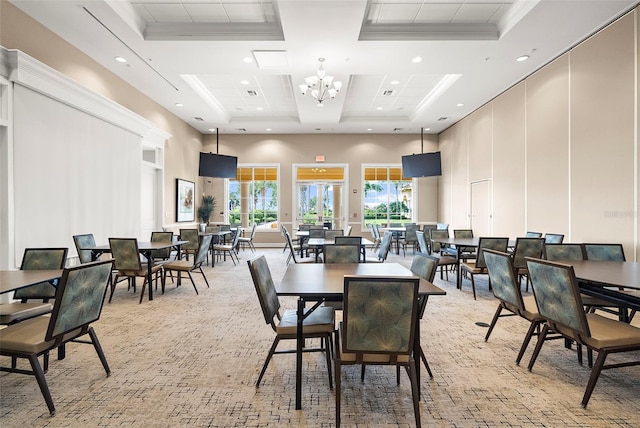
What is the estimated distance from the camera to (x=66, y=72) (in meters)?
5.34

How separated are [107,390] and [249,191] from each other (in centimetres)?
994

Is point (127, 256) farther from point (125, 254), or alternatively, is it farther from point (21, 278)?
point (21, 278)

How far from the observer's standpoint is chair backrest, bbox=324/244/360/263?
3.92m

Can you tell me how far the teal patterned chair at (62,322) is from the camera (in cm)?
215

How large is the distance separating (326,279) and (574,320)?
1.82 m

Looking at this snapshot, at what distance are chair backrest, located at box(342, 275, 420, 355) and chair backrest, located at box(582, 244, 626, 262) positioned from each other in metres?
3.23

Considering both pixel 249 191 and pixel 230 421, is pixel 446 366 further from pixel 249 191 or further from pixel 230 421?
pixel 249 191

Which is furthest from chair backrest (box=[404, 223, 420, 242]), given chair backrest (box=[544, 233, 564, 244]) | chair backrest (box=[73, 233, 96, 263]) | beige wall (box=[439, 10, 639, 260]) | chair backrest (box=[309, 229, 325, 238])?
chair backrest (box=[73, 233, 96, 263])

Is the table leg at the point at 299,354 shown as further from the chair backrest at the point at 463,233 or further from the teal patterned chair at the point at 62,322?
the chair backrest at the point at 463,233

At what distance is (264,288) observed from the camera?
95.5 inches

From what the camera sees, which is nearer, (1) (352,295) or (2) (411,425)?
(1) (352,295)

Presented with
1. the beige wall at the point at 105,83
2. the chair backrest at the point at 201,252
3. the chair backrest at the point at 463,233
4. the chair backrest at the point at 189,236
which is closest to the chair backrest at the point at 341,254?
the chair backrest at the point at 201,252

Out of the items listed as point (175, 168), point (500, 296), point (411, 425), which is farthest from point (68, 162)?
point (500, 296)

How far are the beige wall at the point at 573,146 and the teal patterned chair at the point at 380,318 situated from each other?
4672 millimetres
